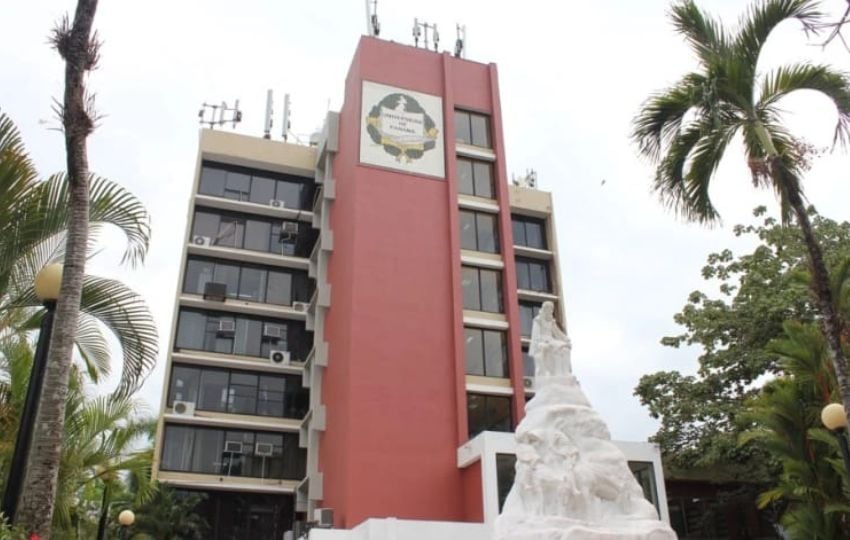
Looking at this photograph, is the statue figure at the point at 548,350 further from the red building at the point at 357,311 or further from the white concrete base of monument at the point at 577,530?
the red building at the point at 357,311

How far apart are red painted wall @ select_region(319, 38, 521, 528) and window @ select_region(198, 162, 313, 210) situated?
616 centimetres

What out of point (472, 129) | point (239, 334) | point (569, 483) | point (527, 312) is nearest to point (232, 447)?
point (239, 334)

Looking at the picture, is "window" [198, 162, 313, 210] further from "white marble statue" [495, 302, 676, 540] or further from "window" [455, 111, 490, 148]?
"white marble statue" [495, 302, 676, 540]

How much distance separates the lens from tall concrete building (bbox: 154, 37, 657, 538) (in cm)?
2145

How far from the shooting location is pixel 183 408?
27.8 m

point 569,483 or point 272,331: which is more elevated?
point 272,331

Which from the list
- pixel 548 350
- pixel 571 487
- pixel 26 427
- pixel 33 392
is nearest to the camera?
pixel 26 427

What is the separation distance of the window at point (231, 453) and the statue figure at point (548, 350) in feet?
63.7

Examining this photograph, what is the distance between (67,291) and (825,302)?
845 cm

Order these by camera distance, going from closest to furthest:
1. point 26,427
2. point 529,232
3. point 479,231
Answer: point 26,427 < point 479,231 < point 529,232

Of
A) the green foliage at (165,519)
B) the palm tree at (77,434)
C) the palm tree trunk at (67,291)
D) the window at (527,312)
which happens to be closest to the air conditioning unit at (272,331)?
the green foliage at (165,519)

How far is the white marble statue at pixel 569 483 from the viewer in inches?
351

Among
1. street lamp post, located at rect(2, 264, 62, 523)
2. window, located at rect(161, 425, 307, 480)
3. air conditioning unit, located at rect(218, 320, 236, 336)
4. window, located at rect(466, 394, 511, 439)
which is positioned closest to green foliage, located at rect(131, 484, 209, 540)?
window, located at rect(161, 425, 307, 480)

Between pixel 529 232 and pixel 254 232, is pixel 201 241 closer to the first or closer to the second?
pixel 254 232
